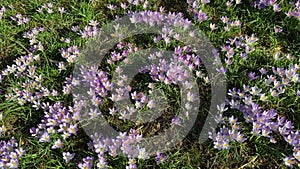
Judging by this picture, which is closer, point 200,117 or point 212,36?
point 200,117

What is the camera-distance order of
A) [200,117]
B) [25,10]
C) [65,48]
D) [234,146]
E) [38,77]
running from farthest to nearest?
[25,10]
[65,48]
[38,77]
[200,117]
[234,146]

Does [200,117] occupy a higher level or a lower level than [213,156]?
higher

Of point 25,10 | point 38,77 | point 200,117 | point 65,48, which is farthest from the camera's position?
point 25,10

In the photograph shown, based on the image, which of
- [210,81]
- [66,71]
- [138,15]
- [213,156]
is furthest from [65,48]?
[213,156]

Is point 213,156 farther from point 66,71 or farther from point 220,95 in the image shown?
point 66,71

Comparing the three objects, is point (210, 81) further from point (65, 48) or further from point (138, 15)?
point (65, 48)

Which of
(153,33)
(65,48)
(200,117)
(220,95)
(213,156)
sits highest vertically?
(153,33)
